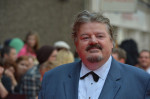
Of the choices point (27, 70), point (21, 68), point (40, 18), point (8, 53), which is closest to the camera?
point (27, 70)

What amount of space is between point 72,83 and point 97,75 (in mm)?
238

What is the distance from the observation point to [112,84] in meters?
3.13

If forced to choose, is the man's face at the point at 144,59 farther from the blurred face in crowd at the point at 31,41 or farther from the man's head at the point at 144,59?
the blurred face in crowd at the point at 31,41

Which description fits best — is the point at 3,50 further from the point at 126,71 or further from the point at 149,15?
the point at 149,15

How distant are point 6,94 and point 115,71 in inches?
117

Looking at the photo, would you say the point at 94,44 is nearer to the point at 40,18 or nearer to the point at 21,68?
the point at 21,68

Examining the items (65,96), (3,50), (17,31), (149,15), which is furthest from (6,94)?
(149,15)

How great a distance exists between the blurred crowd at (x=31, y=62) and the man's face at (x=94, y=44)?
223 centimetres

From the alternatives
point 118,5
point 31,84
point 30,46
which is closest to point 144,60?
point 118,5

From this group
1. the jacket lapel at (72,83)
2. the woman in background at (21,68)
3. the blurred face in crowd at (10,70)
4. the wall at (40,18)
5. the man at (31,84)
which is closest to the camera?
the jacket lapel at (72,83)

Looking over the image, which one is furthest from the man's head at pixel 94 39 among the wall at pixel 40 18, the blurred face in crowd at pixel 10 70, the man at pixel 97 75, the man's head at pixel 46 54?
the wall at pixel 40 18

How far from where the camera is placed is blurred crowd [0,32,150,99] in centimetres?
564

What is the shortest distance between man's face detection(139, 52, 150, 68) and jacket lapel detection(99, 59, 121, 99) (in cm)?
549

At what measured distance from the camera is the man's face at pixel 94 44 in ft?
10.3
